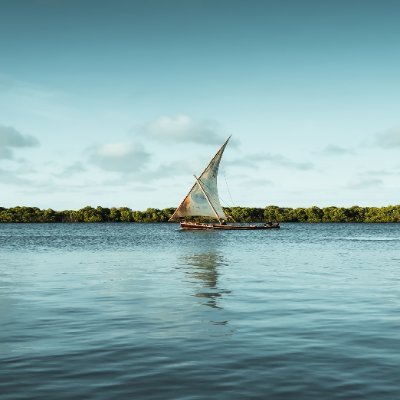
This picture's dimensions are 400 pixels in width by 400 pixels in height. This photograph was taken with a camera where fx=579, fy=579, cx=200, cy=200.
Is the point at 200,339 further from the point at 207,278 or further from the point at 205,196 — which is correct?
the point at 205,196

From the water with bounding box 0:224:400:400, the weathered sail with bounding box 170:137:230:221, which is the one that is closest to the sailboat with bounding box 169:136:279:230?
the weathered sail with bounding box 170:137:230:221

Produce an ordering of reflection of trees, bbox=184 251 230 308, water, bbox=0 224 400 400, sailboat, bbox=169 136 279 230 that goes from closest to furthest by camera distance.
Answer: water, bbox=0 224 400 400 < reflection of trees, bbox=184 251 230 308 < sailboat, bbox=169 136 279 230

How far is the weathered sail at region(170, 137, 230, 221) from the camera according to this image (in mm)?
119062

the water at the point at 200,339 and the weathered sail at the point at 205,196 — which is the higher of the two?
the weathered sail at the point at 205,196

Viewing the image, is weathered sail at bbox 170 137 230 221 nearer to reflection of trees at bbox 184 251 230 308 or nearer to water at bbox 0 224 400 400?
reflection of trees at bbox 184 251 230 308

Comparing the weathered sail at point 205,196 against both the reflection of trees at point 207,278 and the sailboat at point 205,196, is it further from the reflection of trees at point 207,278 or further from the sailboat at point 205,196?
the reflection of trees at point 207,278

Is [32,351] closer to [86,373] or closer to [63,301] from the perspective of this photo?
[86,373]

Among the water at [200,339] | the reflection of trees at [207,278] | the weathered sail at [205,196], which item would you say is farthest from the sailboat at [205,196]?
the water at [200,339]

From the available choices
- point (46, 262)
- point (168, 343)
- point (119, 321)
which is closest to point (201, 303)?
point (119, 321)

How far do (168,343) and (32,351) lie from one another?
12.2ft

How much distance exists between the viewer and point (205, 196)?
119625mm

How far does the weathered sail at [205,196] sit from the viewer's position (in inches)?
4688

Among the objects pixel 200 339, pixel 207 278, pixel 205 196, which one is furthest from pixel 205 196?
pixel 200 339

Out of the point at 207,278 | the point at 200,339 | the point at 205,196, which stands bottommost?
the point at 200,339
